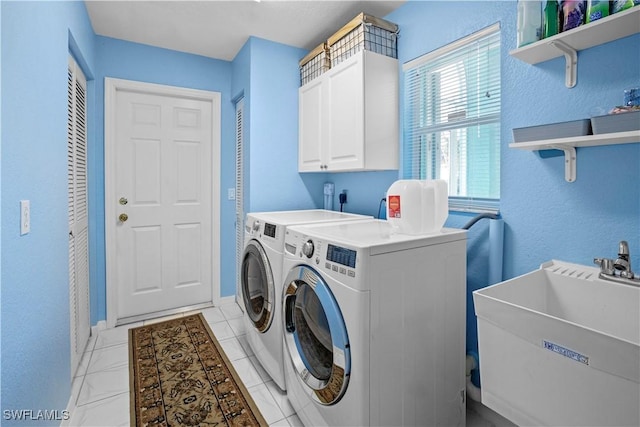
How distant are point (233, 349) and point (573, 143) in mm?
2364

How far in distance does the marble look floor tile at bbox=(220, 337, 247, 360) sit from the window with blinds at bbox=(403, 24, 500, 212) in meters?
1.72

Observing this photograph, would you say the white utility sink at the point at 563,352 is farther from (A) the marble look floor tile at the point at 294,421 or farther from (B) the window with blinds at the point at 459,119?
(A) the marble look floor tile at the point at 294,421

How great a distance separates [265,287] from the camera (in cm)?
198

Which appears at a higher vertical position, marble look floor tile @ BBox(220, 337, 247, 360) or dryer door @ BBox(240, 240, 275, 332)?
dryer door @ BBox(240, 240, 275, 332)

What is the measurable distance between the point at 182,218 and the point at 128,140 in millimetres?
812

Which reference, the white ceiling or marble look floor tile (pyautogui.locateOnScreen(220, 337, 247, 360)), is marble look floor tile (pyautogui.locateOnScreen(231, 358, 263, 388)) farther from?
the white ceiling

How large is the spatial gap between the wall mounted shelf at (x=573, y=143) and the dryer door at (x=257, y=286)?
1424 millimetres

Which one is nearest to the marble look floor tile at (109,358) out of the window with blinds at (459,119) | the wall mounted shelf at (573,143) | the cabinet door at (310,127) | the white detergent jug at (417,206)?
the cabinet door at (310,127)

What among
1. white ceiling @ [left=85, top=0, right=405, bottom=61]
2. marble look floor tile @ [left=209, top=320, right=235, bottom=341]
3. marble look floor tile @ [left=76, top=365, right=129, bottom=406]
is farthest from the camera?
marble look floor tile @ [left=209, top=320, right=235, bottom=341]

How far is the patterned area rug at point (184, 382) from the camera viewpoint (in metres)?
1.71

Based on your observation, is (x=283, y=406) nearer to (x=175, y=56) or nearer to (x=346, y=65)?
(x=346, y=65)

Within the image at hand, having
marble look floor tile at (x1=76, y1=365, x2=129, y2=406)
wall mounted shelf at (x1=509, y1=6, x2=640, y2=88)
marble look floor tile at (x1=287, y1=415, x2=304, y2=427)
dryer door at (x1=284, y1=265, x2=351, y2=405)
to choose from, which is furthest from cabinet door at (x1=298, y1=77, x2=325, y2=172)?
marble look floor tile at (x1=76, y1=365, x2=129, y2=406)

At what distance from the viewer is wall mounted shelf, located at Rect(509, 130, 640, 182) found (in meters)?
1.05

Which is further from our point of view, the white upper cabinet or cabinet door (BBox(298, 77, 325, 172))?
cabinet door (BBox(298, 77, 325, 172))
